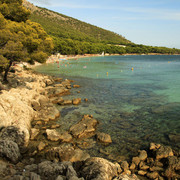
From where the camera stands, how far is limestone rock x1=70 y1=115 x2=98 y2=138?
16.1 metres

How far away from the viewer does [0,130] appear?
13742 mm

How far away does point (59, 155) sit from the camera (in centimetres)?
1191

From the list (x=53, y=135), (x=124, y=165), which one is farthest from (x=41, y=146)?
(x=124, y=165)

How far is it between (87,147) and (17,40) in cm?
1856

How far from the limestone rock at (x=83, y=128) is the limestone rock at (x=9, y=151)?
5881 mm

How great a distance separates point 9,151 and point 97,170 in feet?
20.3

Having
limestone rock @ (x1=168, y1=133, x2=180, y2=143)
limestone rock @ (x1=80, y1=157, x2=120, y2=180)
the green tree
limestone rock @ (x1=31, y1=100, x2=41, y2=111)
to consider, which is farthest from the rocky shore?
the green tree

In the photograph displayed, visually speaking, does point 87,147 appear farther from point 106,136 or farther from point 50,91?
point 50,91

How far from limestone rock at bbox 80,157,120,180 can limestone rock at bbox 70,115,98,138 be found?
5.61 m

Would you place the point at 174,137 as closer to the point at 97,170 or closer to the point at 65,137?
the point at 97,170

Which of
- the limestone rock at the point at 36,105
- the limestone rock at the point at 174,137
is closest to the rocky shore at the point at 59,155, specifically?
the limestone rock at the point at 36,105

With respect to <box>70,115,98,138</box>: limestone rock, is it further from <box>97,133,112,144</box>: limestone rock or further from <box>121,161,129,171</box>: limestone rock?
<box>121,161,129,171</box>: limestone rock

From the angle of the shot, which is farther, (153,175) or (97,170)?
(153,175)

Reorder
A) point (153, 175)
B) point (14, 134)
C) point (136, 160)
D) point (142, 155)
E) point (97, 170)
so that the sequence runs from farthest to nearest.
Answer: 1. point (14, 134)
2. point (142, 155)
3. point (136, 160)
4. point (153, 175)
5. point (97, 170)
